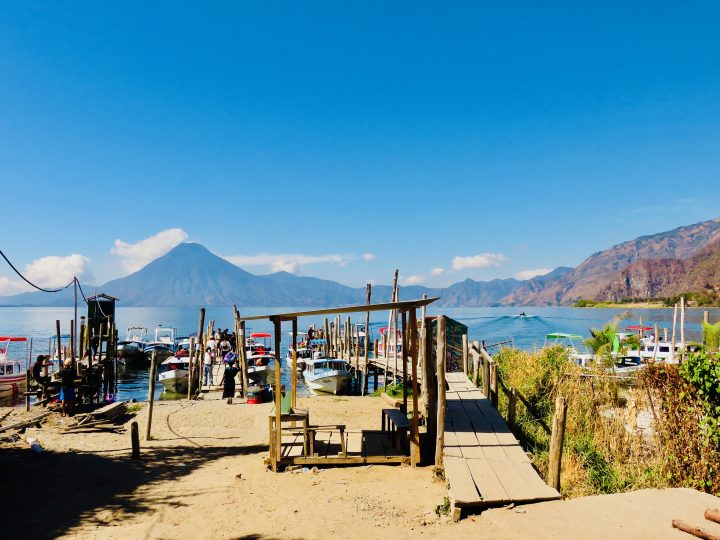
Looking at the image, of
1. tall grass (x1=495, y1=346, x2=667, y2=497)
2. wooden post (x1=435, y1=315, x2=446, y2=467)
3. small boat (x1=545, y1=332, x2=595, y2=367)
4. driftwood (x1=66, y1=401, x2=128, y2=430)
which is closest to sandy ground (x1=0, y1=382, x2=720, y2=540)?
wooden post (x1=435, y1=315, x2=446, y2=467)

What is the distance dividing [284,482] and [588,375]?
28.0ft

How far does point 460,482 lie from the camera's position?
7.64 meters

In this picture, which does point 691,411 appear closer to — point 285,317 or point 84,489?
point 285,317

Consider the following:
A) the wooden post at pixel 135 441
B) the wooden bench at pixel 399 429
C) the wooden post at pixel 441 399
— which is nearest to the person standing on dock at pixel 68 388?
the wooden post at pixel 135 441

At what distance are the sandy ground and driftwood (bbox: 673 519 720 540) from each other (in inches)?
4.0

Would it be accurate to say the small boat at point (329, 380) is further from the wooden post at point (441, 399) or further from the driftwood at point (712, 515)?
the driftwood at point (712, 515)

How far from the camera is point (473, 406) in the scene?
12.0m

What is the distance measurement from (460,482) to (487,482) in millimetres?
424

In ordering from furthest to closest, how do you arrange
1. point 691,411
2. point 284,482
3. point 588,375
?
1. point 588,375
2. point 284,482
3. point 691,411

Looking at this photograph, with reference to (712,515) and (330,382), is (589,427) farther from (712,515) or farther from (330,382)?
(330,382)

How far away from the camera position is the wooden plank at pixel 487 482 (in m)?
7.15

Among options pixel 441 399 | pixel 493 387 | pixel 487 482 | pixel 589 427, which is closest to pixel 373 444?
pixel 441 399

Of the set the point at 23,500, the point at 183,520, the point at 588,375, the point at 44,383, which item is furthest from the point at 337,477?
the point at 44,383

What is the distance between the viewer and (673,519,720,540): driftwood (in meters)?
5.70
